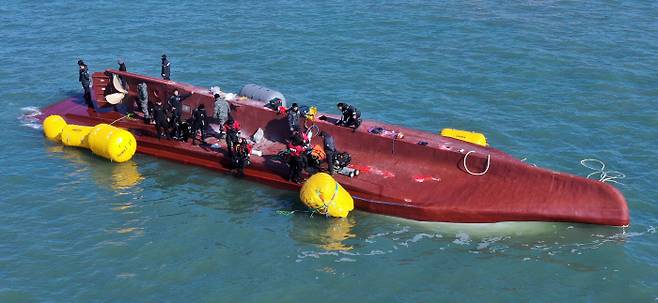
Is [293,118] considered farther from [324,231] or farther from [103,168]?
[103,168]

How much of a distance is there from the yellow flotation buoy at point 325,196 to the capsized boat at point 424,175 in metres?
0.91

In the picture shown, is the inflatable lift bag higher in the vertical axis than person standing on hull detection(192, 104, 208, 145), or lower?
higher

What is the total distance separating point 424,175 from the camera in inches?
833

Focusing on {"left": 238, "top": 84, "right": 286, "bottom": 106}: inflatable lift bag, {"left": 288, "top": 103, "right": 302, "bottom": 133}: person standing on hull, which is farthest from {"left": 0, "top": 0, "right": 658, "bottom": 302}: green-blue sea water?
{"left": 238, "top": 84, "right": 286, "bottom": 106}: inflatable lift bag

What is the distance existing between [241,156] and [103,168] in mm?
5043

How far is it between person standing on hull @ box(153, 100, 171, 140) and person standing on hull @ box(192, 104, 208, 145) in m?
0.98

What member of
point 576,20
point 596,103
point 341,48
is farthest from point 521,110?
point 576,20

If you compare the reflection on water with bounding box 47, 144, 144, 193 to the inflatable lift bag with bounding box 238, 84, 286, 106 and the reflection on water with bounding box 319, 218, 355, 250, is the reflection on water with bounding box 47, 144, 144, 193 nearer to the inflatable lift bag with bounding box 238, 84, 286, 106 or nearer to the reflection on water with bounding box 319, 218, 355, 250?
the inflatable lift bag with bounding box 238, 84, 286, 106

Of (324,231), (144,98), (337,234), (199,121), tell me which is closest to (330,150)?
(324,231)

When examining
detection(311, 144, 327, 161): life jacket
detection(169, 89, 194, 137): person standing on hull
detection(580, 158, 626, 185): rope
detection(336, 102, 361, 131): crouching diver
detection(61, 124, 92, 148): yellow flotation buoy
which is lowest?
detection(61, 124, 92, 148): yellow flotation buoy

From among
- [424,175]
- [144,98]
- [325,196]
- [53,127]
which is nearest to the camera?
[325,196]

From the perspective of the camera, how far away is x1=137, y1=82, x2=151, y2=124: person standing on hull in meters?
25.4

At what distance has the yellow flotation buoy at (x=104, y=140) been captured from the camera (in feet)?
76.5

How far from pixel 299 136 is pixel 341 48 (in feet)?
53.4
